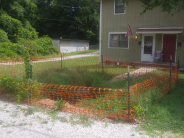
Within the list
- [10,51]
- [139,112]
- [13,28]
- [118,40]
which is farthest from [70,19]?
[139,112]

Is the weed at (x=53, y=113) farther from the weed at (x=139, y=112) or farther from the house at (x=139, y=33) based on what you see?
the house at (x=139, y=33)

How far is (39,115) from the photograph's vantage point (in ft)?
16.0

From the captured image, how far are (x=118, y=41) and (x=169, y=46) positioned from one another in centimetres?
350

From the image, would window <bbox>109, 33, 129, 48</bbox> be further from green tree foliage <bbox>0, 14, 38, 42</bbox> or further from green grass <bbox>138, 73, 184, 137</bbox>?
green tree foliage <bbox>0, 14, 38, 42</bbox>

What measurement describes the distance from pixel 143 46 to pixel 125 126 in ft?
33.1

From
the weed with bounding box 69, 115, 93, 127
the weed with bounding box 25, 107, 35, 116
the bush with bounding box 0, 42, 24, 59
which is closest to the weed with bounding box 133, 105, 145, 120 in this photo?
the weed with bounding box 69, 115, 93, 127

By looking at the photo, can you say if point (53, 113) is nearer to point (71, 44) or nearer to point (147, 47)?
point (147, 47)

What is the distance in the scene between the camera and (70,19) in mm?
43000

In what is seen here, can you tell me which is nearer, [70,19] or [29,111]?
[29,111]

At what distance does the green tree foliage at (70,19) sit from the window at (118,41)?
26.5m

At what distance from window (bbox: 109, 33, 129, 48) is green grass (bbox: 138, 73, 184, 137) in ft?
28.1

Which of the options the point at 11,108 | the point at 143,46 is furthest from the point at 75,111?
the point at 143,46

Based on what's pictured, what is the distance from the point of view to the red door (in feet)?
41.3

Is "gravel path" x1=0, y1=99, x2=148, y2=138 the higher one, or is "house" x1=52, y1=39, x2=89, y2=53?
"house" x1=52, y1=39, x2=89, y2=53
